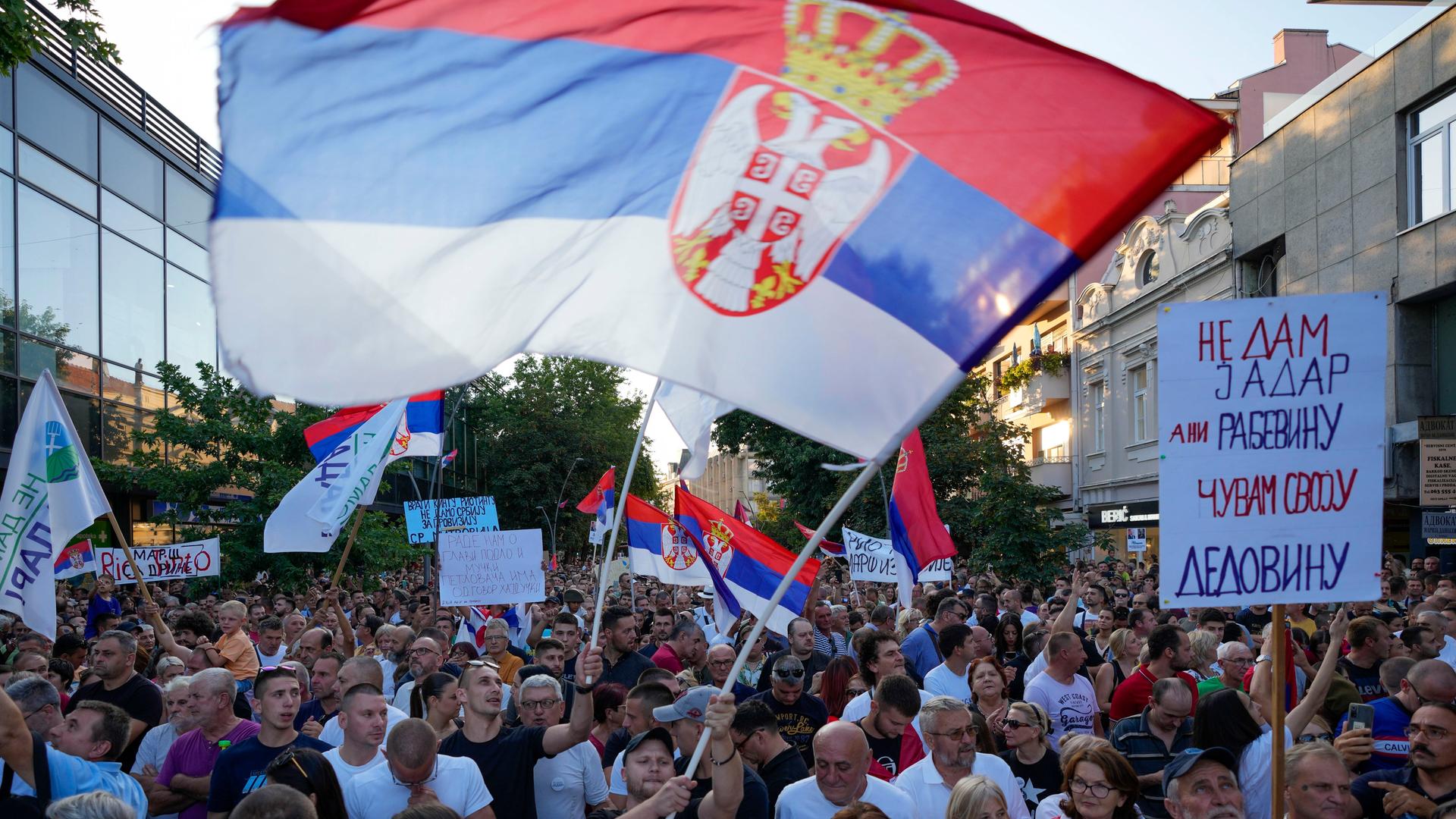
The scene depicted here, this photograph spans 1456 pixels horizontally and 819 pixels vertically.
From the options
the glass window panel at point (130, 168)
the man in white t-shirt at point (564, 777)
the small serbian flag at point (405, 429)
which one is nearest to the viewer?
the man in white t-shirt at point (564, 777)

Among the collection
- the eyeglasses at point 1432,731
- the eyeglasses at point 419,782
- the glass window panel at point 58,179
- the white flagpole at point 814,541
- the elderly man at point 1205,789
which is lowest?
the eyeglasses at point 419,782

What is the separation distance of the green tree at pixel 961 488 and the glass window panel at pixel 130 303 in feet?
44.6

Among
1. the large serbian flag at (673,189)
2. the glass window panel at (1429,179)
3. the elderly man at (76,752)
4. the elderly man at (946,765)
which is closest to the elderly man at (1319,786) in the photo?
the elderly man at (946,765)

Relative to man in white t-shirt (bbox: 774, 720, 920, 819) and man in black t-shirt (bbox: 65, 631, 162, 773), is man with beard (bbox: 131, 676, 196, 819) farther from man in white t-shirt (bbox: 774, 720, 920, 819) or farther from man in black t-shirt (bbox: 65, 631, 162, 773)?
man in white t-shirt (bbox: 774, 720, 920, 819)

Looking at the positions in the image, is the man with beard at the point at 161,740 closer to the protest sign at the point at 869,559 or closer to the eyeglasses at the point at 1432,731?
the eyeglasses at the point at 1432,731

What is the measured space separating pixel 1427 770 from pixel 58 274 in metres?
24.3

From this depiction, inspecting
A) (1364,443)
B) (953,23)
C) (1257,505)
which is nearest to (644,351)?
(953,23)

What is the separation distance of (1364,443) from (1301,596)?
2.06 ft

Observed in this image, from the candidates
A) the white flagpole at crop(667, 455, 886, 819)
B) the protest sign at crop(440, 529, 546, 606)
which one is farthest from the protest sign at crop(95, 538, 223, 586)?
the white flagpole at crop(667, 455, 886, 819)

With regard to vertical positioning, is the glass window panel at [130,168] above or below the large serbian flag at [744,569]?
above

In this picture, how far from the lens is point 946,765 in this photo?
6.07 metres

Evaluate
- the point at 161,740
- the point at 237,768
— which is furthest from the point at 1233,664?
the point at 161,740

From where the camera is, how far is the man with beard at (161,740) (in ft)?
21.7

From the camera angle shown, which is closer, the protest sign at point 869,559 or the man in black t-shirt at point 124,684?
the man in black t-shirt at point 124,684
